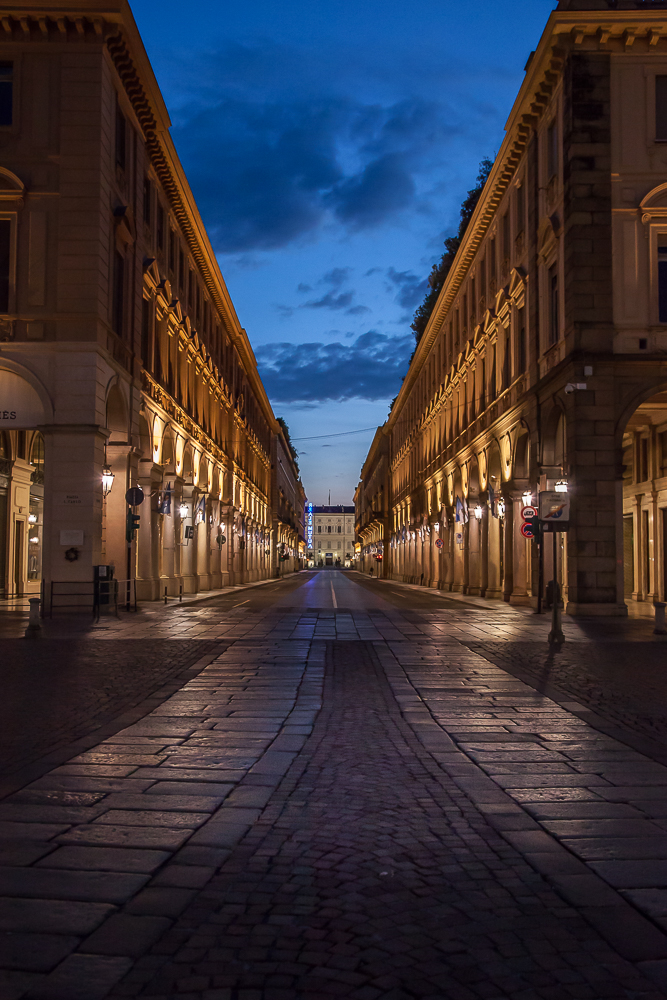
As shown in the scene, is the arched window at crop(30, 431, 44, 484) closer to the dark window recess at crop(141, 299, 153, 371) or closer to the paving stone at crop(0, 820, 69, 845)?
the dark window recess at crop(141, 299, 153, 371)

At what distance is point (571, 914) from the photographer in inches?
159

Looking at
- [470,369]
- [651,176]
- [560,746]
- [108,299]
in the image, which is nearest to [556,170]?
[651,176]

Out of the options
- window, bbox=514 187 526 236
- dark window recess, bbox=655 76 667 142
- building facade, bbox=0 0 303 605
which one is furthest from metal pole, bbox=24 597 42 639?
window, bbox=514 187 526 236

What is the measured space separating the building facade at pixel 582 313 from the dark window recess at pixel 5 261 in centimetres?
1466

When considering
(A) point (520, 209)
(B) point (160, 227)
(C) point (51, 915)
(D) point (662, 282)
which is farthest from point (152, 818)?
(B) point (160, 227)

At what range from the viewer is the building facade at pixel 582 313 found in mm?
23516

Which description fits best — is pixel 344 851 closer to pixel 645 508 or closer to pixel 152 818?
pixel 152 818

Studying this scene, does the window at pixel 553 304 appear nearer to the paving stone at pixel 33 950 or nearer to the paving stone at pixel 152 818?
the paving stone at pixel 152 818

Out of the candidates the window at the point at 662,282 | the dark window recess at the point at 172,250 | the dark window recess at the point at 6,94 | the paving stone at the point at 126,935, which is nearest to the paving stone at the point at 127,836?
the paving stone at the point at 126,935

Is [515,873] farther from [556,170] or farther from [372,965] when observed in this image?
[556,170]

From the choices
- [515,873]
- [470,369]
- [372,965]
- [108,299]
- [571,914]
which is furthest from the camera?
[470,369]

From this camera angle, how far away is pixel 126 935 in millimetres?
3734

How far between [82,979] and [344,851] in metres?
1.87

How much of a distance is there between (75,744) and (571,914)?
486 centimetres
